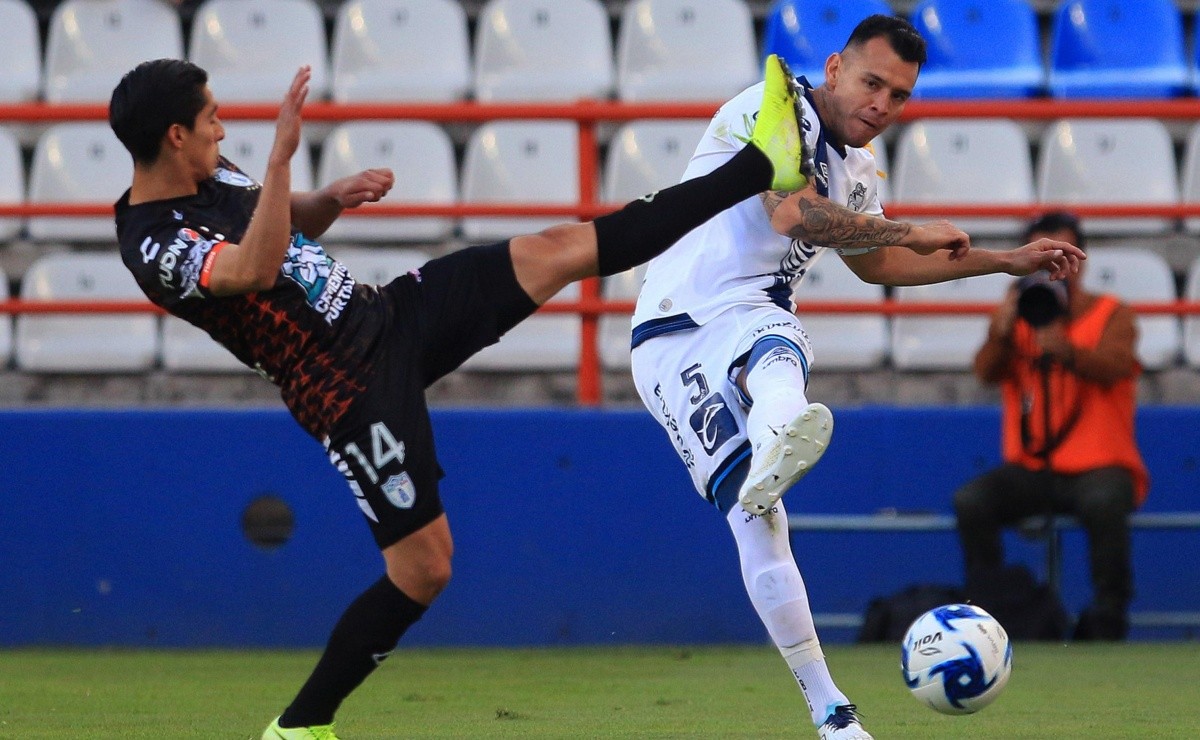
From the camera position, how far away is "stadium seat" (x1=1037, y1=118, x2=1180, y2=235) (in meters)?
9.36

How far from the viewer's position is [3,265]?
9.17m

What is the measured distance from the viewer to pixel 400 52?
33.1ft

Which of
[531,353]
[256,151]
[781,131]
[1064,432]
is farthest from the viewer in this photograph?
[256,151]

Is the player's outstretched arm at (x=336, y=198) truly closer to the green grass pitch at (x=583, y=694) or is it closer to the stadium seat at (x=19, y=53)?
the green grass pitch at (x=583, y=694)

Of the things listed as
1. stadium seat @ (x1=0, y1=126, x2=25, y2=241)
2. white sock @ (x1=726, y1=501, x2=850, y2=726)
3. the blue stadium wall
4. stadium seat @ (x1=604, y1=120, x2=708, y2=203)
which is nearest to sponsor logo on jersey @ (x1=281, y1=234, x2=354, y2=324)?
white sock @ (x1=726, y1=501, x2=850, y2=726)

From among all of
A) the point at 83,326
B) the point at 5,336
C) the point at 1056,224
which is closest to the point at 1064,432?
the point at 1056,224

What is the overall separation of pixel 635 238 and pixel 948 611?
128cm

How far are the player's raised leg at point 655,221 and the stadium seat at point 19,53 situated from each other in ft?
21.0

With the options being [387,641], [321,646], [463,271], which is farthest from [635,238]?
[321,646]

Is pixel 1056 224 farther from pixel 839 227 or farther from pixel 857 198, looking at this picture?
pixel 839 227

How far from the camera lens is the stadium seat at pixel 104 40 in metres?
Result: 10.0

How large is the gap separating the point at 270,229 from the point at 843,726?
6.12ft

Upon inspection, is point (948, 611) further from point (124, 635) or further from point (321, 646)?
point (124, 635)

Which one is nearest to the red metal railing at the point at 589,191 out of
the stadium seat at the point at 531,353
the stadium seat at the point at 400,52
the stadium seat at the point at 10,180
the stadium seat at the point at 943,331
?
the stadium seat at the point at 531,353
